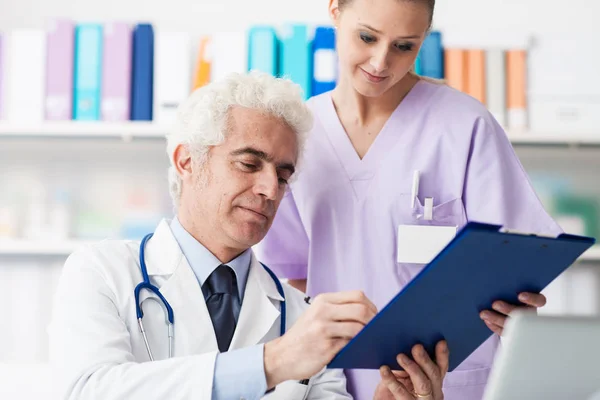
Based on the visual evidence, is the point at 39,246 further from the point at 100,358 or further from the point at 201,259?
the point at 100,358

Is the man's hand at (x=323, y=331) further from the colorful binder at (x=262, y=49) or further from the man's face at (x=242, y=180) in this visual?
the colorful binder at (x=262, y=49)

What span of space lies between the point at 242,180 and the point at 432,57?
3.91ft

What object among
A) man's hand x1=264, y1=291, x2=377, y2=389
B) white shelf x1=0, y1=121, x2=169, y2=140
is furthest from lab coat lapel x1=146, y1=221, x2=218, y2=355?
white shelf x1=0, y1=121, x2=169, y2=140

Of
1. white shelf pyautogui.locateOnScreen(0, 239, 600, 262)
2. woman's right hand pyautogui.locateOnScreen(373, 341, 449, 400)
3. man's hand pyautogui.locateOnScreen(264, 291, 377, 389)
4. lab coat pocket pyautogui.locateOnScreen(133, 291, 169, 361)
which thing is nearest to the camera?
man's hand pyautogui.locateOnScreen(264, 291, 377, 389)

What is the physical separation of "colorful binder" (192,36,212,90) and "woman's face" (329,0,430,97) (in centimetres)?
92

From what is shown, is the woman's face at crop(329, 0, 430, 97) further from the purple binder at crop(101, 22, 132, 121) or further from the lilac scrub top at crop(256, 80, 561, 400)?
the purple binder at crop(101, 22, 132, 121)

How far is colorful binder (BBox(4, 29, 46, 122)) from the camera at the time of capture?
2.31 metres

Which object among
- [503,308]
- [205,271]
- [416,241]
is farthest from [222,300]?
[503,308]

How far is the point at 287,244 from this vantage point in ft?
5.51

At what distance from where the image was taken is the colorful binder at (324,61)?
2273 mm

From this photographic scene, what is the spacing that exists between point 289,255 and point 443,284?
0.81m

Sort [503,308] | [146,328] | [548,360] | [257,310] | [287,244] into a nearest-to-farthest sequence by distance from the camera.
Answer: [548,360] → [503,308] → [146,328] → [257,310] → [287,244]

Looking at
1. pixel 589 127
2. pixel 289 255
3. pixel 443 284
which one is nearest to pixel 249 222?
pixel 289 255

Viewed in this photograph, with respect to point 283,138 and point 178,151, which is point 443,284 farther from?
point 178,151
